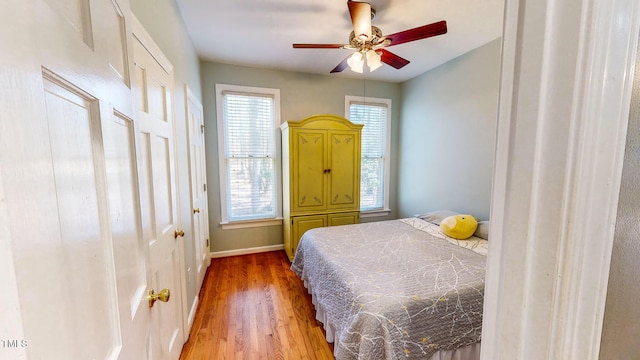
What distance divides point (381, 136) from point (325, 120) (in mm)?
1197

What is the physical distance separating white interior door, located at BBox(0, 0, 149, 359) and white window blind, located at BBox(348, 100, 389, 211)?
3.34 metres

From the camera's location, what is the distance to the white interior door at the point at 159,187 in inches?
43.8

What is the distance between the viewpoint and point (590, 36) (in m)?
0.35

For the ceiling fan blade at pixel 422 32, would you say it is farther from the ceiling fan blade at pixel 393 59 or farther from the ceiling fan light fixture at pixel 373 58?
the ceiling fan blade at pixel 393 59

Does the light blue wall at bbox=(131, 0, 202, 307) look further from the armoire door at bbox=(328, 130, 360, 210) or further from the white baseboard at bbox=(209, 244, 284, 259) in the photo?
the armoire door at bbox=(328, 130, 360, 210)

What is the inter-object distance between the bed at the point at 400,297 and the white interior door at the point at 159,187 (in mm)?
979

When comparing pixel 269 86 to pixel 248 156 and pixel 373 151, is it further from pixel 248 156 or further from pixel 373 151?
pixel 373 151

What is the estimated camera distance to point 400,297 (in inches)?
55.1

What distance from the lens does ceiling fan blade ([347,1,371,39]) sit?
157 cm

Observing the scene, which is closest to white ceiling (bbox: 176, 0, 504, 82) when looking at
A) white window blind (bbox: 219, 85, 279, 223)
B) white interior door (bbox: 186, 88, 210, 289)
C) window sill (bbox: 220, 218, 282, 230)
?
white window blind (bbox: 219, 85, 279, 223)

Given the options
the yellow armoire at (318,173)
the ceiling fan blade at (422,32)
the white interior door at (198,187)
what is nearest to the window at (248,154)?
the yellow armoire at (318,173)

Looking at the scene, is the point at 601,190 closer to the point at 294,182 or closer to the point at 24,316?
the point at 24,316

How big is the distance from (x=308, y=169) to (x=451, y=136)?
1806 millimetres

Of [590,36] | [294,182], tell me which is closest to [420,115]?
[294,182]
